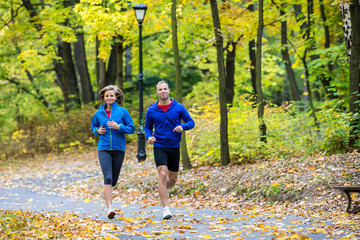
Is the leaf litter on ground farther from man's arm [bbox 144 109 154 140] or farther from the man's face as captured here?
the man's face

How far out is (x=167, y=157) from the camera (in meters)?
7.17

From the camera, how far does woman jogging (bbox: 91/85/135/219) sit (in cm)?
725

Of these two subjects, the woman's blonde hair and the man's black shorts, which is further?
the woman's blonde hair

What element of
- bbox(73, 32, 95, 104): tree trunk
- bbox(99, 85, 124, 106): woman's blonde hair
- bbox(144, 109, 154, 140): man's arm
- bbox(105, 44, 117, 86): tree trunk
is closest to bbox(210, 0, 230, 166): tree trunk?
bbox(99, 85, 124, 106): woman's blonde hair

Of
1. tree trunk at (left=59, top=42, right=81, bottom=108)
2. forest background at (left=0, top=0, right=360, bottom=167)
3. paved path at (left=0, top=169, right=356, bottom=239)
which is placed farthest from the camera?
tree trunk at (left=59, top=42, right=81, bottom=108)

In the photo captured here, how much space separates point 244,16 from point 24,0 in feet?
45.4

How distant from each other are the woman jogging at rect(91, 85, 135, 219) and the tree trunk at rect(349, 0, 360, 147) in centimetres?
507

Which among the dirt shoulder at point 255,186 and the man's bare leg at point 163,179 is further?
the dirt shoulder at point 255,186

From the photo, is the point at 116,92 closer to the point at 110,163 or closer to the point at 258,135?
the point at 110,163

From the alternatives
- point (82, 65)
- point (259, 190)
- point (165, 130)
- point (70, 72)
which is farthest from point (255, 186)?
point (70, 72)

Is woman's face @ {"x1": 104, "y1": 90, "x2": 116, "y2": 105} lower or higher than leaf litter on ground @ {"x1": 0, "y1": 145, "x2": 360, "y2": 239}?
higher

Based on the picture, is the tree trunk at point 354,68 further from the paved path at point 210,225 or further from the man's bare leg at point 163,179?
the man's bare leg at point 163,179

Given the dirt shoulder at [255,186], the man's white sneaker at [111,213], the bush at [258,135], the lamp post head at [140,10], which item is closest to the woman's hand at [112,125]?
the man's white sneaker at [111,213]

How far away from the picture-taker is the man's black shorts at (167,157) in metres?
7.05
